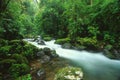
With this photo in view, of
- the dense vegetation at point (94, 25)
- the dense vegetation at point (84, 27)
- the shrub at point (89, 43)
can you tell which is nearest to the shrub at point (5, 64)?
the dense vegetation at point (84, 27)

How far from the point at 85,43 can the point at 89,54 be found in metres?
1.95

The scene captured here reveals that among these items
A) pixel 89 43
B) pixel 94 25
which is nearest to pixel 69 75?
pixel 89 43

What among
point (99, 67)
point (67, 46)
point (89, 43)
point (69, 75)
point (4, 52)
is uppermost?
point (4, 52)

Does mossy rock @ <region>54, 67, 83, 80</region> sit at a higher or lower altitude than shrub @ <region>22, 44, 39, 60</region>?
lower

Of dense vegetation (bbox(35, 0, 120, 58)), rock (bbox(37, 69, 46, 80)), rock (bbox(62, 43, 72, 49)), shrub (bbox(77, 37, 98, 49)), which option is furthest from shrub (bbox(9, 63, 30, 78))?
shrub (bbox(77, 37, 98, 49))

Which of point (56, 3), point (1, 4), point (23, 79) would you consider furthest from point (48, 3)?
point (23, 79)

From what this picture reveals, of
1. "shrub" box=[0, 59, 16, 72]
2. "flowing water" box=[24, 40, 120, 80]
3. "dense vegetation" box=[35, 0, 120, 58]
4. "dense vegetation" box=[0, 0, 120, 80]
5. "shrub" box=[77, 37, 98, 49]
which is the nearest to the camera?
"shrub" box=[0, 59, 16, 72]

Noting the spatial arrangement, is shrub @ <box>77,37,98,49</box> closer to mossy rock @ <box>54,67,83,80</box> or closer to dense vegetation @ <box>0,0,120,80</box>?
dense vegetation @ <box>0,0,120,80</box>

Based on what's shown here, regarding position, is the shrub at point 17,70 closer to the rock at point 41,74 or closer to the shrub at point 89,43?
the rock at point 41,74

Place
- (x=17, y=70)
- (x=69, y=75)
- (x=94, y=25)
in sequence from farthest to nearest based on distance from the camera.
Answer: (x=94, y=25)
(x=17, y=70)
(x=69, y=75)

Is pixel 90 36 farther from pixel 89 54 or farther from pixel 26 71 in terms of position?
pixel 26 71

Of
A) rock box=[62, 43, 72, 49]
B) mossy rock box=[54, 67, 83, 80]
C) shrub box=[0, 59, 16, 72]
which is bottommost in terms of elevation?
rock box=[62, 43, 72, 49]

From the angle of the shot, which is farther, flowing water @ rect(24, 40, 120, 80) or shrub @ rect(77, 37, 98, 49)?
shrub @ rect(77, 37, 98, 49)

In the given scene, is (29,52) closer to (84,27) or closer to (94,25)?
(84,27)
